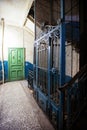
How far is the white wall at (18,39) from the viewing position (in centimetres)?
759

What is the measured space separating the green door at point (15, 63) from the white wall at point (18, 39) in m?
0.24

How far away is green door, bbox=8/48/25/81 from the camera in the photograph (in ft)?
25.2

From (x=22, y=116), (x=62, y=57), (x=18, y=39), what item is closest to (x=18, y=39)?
(x=18, y=39)

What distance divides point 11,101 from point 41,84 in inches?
47.4

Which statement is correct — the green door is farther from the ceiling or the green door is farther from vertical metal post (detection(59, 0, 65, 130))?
vertical metal post (detection(59, 0, 65, 130))

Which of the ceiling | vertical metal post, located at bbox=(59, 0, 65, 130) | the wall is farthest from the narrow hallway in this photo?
the wall

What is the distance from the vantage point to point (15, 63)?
7.82 meters

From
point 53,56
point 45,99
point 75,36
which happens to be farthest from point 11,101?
point 75,36

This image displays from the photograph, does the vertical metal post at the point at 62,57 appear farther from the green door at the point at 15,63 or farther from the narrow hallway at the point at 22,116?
the green door at the point at 15,63

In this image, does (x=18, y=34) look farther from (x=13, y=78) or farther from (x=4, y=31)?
(x=13, y=78)

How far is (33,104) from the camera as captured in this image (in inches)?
159

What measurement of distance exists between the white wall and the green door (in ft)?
0.80

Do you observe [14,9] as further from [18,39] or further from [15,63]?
[15,63]

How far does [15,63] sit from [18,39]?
1431 mm
